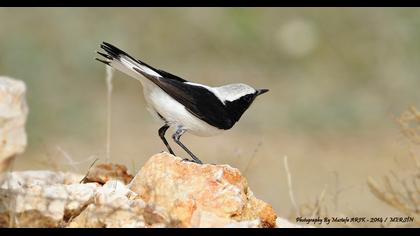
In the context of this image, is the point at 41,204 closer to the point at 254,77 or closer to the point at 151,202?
the point at 151,202

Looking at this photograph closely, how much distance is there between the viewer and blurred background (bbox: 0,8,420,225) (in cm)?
1251

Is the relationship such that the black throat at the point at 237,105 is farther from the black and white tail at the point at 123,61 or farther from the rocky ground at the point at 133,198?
the rocky ground at the point at 133,198

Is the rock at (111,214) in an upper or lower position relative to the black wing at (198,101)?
Result: lower

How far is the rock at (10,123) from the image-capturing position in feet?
17.0

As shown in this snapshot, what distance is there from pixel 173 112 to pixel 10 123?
5.98 ft

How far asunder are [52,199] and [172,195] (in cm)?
84

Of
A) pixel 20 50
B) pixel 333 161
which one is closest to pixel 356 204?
pixel 333 161

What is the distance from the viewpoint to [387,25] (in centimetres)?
1608

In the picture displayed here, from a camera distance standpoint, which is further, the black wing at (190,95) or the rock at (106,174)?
the black wing at (190,95)

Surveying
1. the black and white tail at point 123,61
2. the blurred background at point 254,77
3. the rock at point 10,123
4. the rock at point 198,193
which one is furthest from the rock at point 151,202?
the blurred background at point 254,77

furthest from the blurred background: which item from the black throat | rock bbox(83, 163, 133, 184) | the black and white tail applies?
the black and white tail

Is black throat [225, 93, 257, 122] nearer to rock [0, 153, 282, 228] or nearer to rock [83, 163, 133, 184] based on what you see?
rock [83, 163, 133, 184]

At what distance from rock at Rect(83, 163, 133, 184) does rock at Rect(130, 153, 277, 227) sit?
63 centimetres

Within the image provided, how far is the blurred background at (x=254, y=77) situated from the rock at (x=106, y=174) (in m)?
4.23
